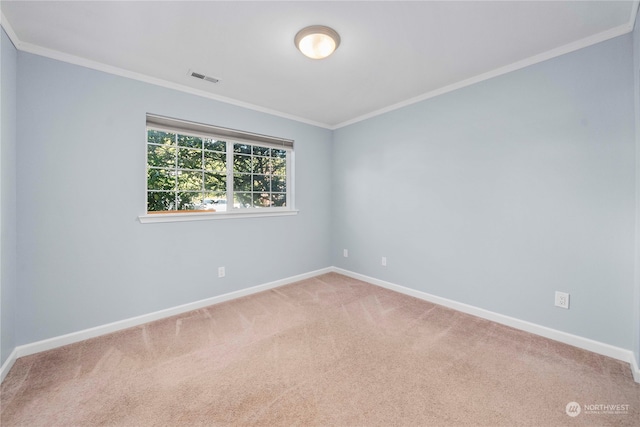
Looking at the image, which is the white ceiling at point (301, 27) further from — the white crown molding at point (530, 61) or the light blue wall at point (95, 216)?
the light blue wall at point (95, 216)

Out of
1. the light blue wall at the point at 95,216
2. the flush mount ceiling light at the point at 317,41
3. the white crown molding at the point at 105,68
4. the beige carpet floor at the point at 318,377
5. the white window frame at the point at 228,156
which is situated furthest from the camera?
the white window frame at the point at 228,156

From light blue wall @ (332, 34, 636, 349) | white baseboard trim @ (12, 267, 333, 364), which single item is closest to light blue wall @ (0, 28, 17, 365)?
white baseboard trim @ (12, 267, 333, 364)

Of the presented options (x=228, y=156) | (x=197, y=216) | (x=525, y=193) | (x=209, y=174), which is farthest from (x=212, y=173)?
(x=525, y=193)

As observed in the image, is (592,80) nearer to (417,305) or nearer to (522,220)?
(522,220)

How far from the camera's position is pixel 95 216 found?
2.34 meters

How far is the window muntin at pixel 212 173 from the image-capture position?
2785mm

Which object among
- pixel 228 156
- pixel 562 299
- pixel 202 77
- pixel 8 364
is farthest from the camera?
pixel 228 156

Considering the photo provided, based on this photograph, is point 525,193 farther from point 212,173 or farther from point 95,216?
point 95,216

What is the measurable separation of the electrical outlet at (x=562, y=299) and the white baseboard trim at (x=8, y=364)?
420 centimetres

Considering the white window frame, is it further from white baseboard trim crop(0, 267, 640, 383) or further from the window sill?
white baseboard trim crop(0, 267, 640, 383)

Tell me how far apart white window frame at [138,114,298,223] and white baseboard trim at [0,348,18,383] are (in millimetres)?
1280

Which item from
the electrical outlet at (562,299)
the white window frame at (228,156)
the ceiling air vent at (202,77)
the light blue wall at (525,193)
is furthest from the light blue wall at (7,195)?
the electrical outlet at (562,299)

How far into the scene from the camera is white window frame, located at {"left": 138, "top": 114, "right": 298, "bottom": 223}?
269 centimetres

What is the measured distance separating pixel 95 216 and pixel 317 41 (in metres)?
2.42
